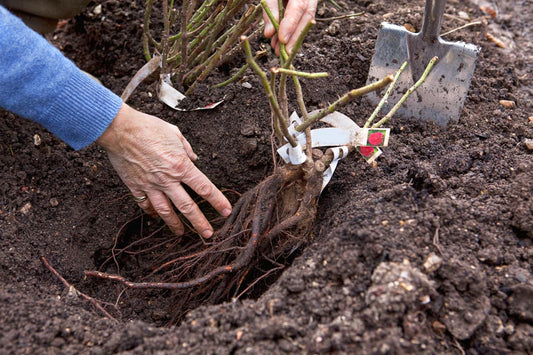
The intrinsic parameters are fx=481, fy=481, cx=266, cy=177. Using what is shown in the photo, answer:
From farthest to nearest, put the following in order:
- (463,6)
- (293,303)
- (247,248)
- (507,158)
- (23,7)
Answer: (463,6) → (23,7) → (507,158) → (247,248) → (293,303)

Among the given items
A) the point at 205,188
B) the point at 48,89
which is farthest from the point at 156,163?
the point at 48,89

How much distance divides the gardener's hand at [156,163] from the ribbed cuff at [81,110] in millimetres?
38

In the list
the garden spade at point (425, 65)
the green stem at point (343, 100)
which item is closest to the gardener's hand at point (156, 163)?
the green stem at point (343, 100)

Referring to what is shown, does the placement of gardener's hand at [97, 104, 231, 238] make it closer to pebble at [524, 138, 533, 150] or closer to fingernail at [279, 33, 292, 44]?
fingernail at [279, 33, 292, 44]

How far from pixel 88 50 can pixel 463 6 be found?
206cm

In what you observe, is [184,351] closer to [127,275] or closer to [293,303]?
[293,303]

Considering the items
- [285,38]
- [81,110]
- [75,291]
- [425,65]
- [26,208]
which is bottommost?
[75,291]

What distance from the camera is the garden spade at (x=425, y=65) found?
5.98ft

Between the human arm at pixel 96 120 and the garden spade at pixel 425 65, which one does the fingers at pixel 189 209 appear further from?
the garden spade at pixel 425 65

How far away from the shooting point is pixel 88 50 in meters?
2.47

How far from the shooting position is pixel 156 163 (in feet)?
5.13

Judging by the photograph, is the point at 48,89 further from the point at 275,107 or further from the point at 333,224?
the point at 333,224

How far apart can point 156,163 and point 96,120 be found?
0.23 m

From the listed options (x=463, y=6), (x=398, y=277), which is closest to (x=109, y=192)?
(x=398, y=277)
